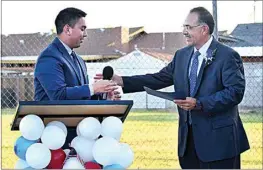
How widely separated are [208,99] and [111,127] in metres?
0.93

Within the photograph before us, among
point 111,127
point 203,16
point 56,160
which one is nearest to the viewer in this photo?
point 56,160

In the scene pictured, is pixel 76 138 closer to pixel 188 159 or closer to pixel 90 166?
pixel 90 166

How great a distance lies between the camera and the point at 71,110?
10.5 ft

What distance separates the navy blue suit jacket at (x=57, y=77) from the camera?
3.44 metres

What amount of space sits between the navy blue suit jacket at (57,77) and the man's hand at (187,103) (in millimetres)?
685

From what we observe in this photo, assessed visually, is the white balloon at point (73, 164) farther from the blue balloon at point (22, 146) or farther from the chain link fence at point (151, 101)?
the chain link fence at point (151, 101)

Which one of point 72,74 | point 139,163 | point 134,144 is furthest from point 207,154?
point 134,144

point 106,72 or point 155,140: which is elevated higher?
point 106,72

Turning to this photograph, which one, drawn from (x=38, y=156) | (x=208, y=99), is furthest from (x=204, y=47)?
(x=38, y=156)

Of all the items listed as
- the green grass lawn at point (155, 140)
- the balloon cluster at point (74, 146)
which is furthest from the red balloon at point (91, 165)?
the green grass lawn at point (155, 140)

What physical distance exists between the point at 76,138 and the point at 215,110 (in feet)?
3.68

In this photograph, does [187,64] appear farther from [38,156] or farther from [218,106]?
[38,156]

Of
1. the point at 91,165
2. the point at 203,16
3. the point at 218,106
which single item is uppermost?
the point at 203,16

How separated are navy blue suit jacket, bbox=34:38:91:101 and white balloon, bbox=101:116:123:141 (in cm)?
26
